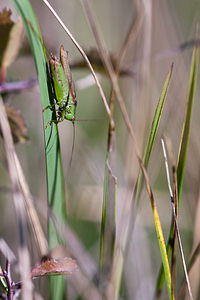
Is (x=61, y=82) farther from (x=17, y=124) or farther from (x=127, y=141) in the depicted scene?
(x=127, y=141)

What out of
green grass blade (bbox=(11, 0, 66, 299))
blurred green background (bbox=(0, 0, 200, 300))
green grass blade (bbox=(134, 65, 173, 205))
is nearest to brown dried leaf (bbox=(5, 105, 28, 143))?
blurred green background (bbox=(0, 0, 200, 300))

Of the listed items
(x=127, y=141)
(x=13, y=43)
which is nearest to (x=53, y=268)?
(x=13, y=43)

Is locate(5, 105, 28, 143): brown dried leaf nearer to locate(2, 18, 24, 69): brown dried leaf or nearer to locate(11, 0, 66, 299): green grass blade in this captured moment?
locate(2, 18, 24, 69): brown dried leaf

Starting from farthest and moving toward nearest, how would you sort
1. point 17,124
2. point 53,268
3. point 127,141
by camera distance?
point 127,141 < point 17,124 < point 53,268

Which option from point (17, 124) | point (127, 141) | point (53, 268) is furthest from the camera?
point (127, 141)

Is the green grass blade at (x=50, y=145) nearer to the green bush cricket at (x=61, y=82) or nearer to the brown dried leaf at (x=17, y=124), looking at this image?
the green bush cricket at (x=61, y=82)

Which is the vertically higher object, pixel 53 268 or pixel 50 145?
pixel 50 145

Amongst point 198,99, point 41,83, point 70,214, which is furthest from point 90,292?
point 198,99
